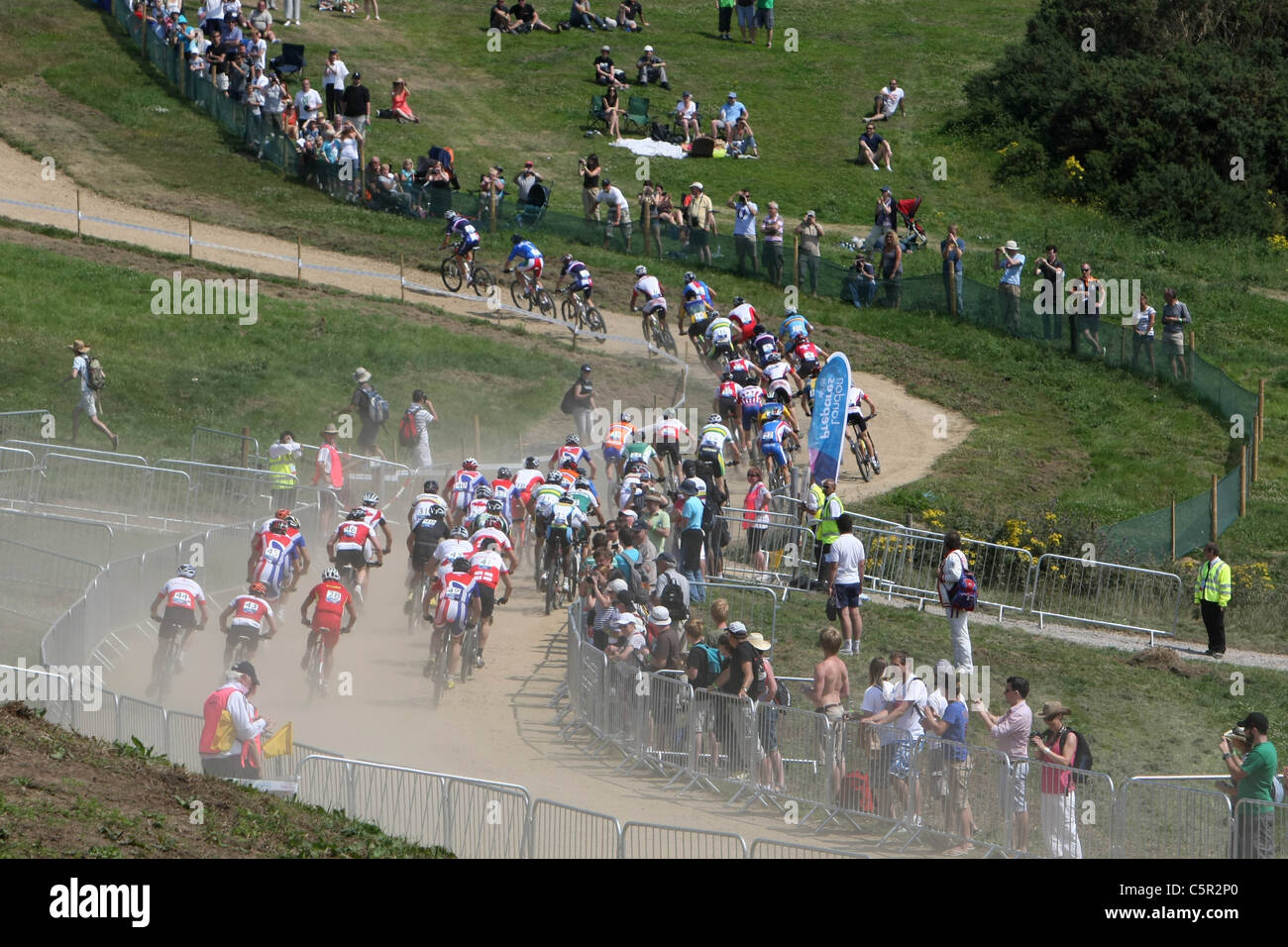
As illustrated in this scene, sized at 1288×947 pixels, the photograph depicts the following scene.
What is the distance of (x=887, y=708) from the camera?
601 inches

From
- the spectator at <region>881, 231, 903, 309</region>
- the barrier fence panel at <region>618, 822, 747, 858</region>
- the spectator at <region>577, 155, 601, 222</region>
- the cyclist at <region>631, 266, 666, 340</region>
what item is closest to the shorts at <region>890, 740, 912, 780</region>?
the barrier fence panel at <region>618, 822, 747, 858</region>

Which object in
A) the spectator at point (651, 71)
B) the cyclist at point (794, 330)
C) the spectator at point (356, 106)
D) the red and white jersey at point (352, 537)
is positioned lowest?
the red and white jersey at point (352, 537)

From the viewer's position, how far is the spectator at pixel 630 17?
2125 inches

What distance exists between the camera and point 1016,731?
48.5 feet

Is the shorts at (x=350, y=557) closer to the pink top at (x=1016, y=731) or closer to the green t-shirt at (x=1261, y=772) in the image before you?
the pink top at (x=1016, y=731)

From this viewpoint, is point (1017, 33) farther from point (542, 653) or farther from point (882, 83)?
point (542, 653)

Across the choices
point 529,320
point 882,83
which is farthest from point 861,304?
point 882,83

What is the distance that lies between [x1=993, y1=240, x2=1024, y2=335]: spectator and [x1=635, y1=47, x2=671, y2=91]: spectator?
1563cm

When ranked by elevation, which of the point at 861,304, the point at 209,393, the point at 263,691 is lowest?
the point at 263,691

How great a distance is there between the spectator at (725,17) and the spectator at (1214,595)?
120 feet

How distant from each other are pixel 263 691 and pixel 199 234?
70.2 ft

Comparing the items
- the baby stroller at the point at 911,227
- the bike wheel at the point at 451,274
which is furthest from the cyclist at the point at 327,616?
the baby stroller at the point at 911,227

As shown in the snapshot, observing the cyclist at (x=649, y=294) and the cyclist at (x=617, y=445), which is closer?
the cyclist at (x=617, y=445)

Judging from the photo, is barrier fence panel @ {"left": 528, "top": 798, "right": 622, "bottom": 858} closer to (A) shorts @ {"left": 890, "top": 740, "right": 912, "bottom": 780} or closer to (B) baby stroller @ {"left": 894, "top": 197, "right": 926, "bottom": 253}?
(A) shorts @ {"left": 890, "top": 740, "right": 912, "bottom": 780}
